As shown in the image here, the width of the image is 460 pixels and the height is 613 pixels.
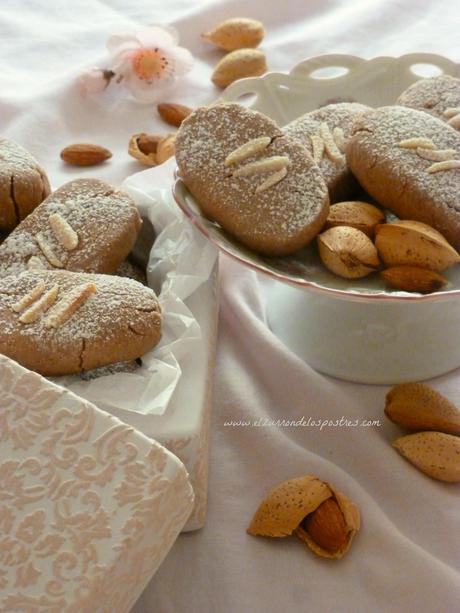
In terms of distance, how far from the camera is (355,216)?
0.75 meters

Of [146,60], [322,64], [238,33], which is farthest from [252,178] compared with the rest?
[238,33]

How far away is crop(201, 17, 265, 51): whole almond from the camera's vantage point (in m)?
1.23

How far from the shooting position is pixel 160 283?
29.5 inches

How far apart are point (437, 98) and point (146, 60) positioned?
43 centimetres

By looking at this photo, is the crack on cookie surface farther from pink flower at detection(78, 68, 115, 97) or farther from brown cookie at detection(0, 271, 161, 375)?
pink flower at detection(78, 68, 115, 97)

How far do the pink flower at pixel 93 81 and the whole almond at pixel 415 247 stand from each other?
1.86ft

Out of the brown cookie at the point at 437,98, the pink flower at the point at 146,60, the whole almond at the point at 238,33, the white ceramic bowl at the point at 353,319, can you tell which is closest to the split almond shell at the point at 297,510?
the white ceramic bowl at the point at 353,319

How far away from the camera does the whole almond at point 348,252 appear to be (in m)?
0.72

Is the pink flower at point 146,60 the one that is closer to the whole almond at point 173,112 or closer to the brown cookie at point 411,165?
the whole almond at point 173,112

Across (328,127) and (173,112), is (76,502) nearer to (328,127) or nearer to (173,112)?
(328,127)

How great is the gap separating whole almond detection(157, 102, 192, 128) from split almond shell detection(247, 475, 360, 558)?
0.58m

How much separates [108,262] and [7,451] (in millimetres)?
208

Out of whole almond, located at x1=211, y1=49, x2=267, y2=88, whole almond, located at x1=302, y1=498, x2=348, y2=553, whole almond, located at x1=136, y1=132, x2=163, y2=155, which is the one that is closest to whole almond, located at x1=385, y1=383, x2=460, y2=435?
whole almond, located at x1=302, y1=498, x2=348, y2=553

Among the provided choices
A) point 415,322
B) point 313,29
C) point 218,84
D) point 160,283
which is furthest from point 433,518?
point 313,29
